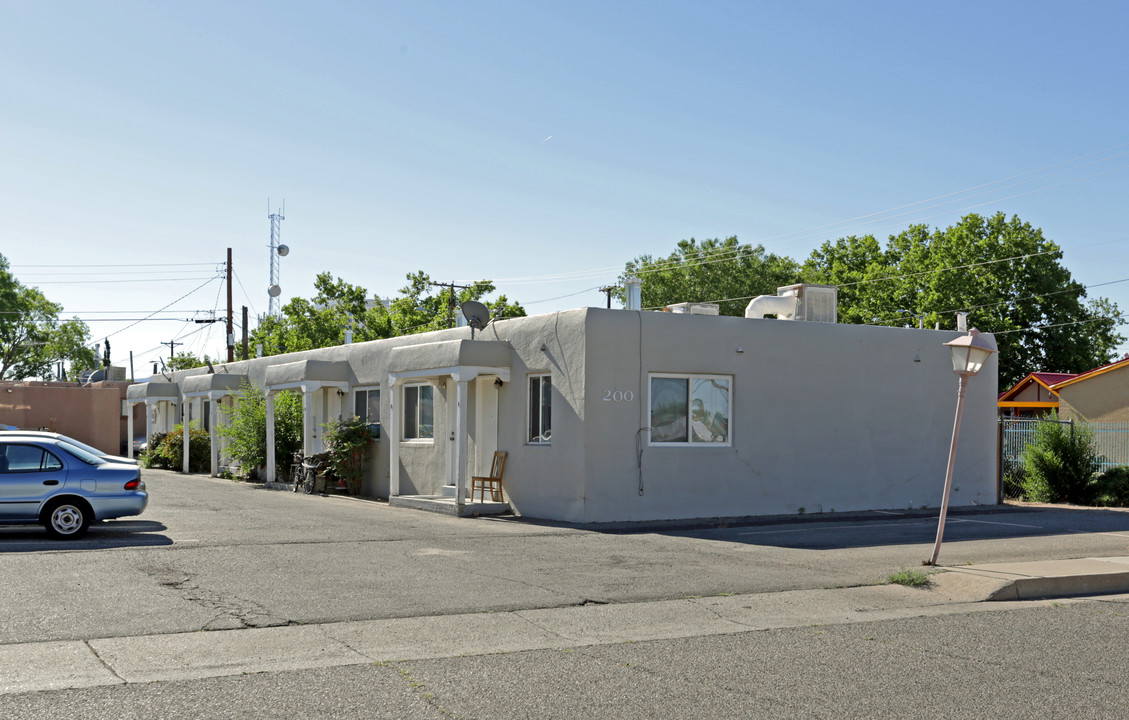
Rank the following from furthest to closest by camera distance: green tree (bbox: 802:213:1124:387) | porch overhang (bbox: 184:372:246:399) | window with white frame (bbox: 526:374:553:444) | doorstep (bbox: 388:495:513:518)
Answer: green tree (bbox: 802:213:1124:387) < porch overhang (bbox: 184:372:246:399) < window with white frame (bbox: 526:374:553:444) < doorstep (bbox: 388:495:513:518)

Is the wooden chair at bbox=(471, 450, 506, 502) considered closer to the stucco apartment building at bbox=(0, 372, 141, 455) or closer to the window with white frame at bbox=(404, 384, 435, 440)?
the window with white frame at bbox=(404, 384, 435, 440)

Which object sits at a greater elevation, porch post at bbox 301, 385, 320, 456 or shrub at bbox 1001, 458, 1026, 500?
porch post at bbox 301, 385, 320, 456

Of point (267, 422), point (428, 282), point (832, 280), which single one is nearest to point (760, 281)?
point (832, 280)

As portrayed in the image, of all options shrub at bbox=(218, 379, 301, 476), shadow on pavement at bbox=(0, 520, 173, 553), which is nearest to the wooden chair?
shadow on pavement at bbox=(0, 520, 173, 553)

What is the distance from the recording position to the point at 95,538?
47.9 ft

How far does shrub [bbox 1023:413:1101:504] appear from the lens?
23219 millimetres

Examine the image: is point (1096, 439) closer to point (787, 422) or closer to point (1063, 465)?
point (1063, 465)

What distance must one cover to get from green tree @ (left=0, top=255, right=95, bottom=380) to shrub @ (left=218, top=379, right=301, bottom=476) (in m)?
60.7

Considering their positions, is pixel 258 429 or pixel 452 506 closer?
pixel 452 506

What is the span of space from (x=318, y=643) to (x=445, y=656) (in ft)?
3.61

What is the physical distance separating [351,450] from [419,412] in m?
2.33

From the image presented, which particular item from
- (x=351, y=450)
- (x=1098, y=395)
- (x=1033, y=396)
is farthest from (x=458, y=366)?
(x=1033, y=396)

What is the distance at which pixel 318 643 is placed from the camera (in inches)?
326

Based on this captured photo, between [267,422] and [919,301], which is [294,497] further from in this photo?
[919,301]
